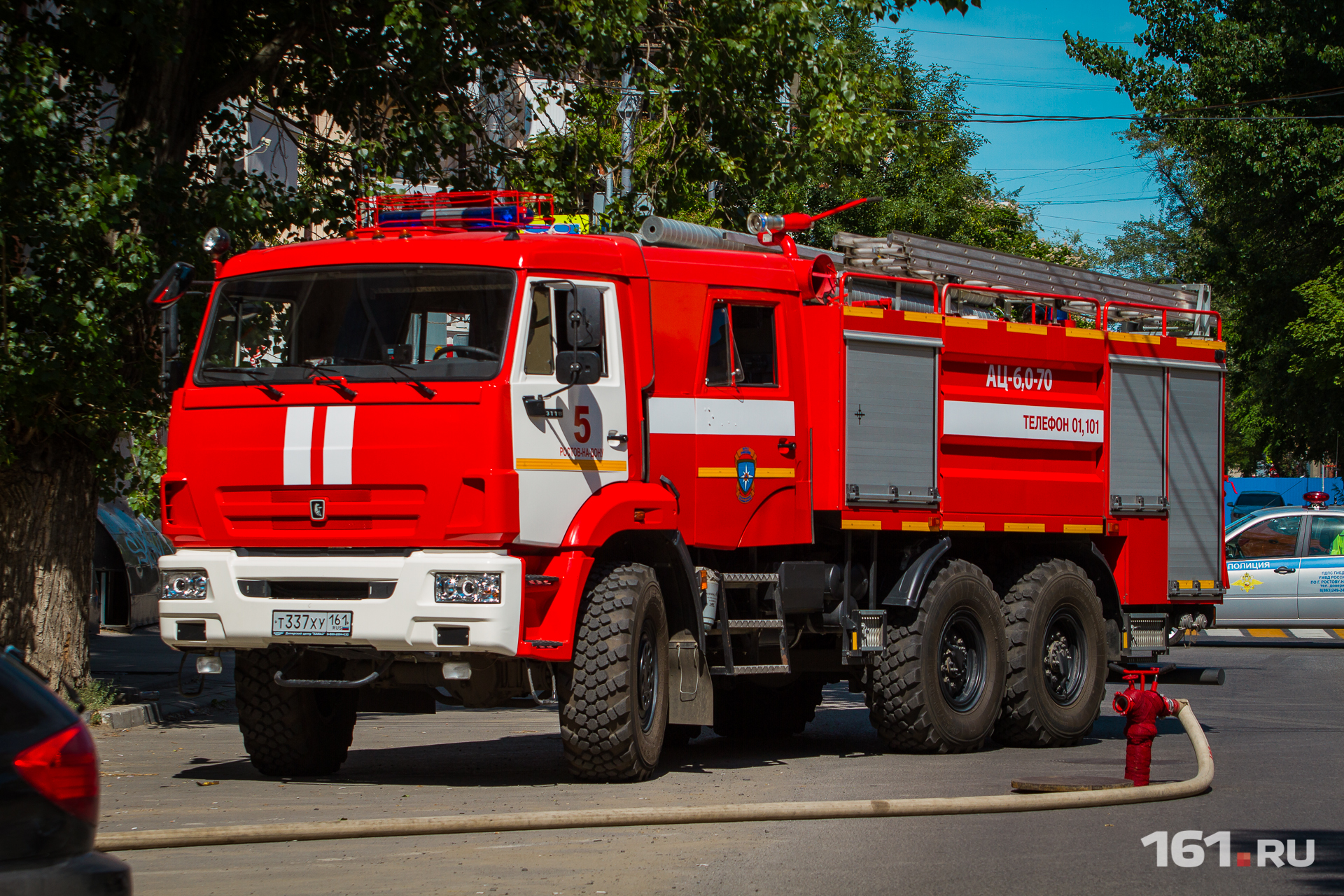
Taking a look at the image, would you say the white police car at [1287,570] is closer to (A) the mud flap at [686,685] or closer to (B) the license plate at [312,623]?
(A) the mud flap at [686,685]

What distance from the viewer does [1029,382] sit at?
12.0 m

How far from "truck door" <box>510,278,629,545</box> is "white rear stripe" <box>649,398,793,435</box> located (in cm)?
38

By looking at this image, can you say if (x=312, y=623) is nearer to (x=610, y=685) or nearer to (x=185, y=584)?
(x=185, y=584)

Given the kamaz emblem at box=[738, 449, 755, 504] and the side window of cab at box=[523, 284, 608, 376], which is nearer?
the side window of cab at box=[523, 284, 608, 376]

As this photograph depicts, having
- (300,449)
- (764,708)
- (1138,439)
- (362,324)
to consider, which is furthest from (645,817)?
(1138,439)

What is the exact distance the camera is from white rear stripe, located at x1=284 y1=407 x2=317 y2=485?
8922 millimetres

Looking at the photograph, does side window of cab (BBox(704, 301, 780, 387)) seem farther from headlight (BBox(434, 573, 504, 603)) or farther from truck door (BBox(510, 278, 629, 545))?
headlight (BBox(434, 573, 504, 603))

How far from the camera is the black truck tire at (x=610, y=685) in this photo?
29.7 ft

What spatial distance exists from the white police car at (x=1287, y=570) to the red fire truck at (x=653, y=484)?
30.3ft

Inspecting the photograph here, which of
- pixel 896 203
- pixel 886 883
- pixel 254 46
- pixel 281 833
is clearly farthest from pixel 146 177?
pixel 896 203

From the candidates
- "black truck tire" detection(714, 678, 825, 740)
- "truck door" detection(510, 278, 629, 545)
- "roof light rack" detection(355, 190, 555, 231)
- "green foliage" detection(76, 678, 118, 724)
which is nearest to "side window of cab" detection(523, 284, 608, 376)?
"truck door" detection(510, 278, 629, 545)

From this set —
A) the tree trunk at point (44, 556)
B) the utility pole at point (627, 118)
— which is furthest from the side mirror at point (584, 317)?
the utility pole at point (627, 118)

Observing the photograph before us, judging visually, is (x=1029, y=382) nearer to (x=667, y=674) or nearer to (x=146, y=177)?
(x=667, y=674)

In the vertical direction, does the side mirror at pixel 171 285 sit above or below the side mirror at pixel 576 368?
above
